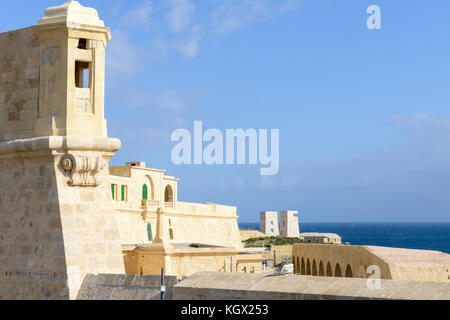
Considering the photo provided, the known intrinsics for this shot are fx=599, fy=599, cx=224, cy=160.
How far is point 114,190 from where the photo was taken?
36.1 metres

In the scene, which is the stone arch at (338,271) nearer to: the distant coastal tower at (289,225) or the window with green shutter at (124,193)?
the window with green shutter at (124,193)

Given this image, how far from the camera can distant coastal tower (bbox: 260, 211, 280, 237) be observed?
102m

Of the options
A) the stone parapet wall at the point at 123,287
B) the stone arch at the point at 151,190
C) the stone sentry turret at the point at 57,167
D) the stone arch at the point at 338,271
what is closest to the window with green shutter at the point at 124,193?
the stone arch at the point at 151,190

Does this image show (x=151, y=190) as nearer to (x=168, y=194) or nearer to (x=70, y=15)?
(x=168, y=194)

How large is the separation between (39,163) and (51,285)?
207 centimetres

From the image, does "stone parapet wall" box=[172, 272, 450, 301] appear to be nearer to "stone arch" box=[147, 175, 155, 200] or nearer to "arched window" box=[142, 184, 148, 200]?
"arched window" box=[142, 184, 148, 200]

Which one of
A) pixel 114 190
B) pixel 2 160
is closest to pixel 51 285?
pixel 2 160

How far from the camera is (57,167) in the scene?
10.1 metres

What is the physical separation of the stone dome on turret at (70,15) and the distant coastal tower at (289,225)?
91769 millimetres

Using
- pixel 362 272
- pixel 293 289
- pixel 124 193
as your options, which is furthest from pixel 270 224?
pixel 293 289

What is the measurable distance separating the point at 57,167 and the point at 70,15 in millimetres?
2604

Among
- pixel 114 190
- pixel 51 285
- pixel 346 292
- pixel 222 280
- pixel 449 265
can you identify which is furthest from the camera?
pixel 114 190

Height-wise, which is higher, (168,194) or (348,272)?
(168,194)
